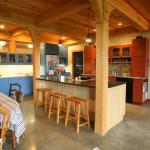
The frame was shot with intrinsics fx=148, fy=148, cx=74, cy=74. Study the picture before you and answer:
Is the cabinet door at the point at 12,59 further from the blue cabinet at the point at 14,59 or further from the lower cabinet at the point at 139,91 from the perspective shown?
the lower cabinet at the point at 139,91

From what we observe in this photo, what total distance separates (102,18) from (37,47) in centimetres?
275

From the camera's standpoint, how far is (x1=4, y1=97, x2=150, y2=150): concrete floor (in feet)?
8.47

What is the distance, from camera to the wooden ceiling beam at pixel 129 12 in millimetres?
3129

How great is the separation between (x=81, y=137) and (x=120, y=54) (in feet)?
13.9

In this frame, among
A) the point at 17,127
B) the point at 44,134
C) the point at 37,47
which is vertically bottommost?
the point at 44,134

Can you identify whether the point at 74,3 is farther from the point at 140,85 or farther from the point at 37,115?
the point at 140,85

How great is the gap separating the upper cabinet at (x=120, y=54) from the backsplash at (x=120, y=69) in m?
0.24

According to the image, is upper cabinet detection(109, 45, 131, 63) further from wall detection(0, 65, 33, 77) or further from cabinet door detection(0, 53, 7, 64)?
cabinet door detection(0, 53, 7, 64)

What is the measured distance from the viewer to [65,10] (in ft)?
12.0

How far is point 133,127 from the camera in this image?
11.1 feet

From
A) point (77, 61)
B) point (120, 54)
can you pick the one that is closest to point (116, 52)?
point (120, 54)

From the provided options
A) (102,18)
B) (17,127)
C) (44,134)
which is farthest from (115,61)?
(17,127)

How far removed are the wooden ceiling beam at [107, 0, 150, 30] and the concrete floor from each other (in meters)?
2.65

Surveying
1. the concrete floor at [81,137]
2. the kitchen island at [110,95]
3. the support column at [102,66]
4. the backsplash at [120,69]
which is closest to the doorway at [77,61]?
the backsplash at [120,69]
